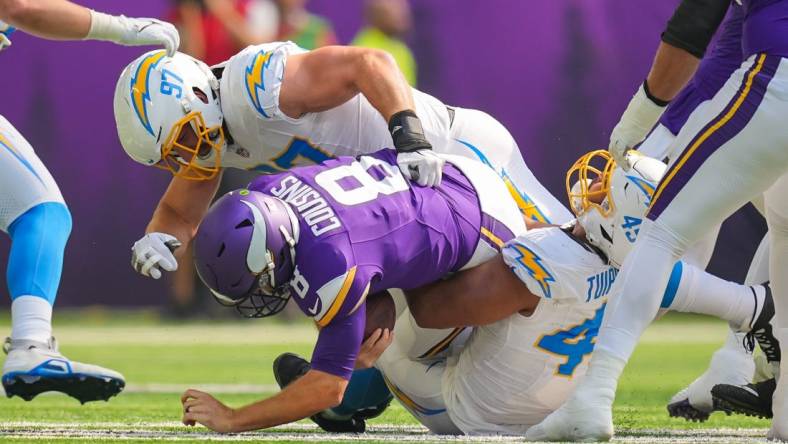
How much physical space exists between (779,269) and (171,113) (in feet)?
6.19

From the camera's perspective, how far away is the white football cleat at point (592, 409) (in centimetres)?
292

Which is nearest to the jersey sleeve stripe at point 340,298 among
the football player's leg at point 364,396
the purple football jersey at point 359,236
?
the purple football jersey at point 359,236

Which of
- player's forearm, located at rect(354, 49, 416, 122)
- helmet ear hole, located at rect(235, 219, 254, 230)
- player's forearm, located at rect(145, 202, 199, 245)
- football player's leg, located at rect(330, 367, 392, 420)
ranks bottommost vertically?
football player's leg, located at rect(330, 367, 392, 420)

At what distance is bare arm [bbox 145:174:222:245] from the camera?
14.1ft

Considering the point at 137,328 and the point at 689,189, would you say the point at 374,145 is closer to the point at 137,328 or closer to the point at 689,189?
the point at 689,189

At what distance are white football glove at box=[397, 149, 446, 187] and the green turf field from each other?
2.32 ft

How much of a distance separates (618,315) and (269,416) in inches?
36.2

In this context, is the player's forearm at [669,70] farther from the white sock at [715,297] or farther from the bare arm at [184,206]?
the bare arm at [184,206]

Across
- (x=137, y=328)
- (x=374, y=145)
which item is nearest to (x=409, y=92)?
(x=374, y=145)

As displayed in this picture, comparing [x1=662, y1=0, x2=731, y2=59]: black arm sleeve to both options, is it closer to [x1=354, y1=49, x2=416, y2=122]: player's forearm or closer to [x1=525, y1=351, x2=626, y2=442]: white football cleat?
[x1=525, y1=351, x2=626, y2=442]: white football cleat

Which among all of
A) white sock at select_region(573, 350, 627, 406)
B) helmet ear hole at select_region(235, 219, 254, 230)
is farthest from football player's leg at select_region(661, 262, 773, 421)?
helmet ear hole at select_region(235, 219, 254, 230)

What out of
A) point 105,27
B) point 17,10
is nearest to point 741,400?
point 105,27

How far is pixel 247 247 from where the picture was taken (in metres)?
3.19

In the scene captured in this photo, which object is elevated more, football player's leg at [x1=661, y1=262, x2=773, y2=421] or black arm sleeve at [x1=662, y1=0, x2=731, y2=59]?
black arm sleeve at [x1=662, y1=0, x2=731, y2=59]
